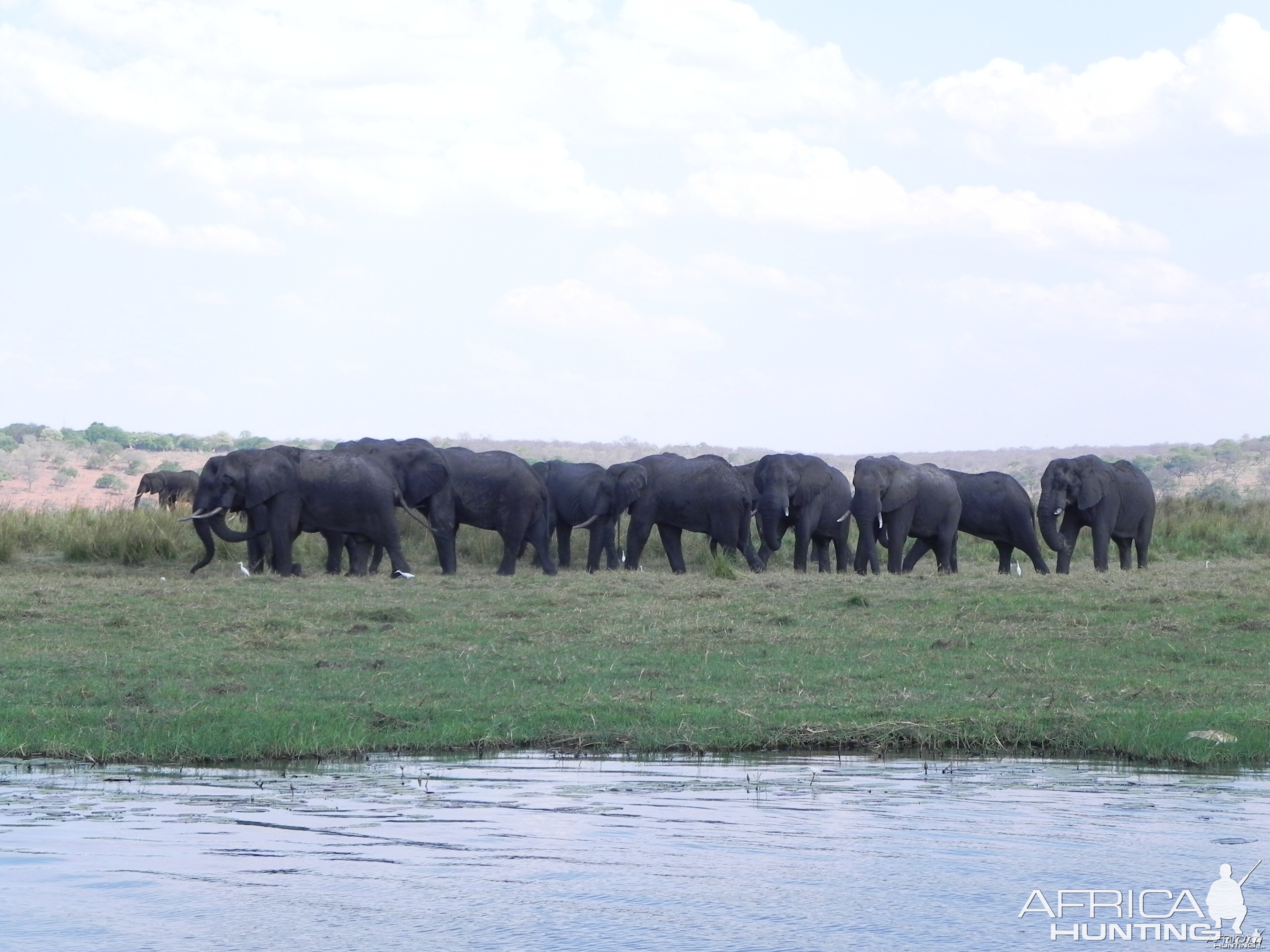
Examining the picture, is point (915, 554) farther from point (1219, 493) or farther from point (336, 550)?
point (1219, 493)

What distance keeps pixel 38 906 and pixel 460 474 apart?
18814mm

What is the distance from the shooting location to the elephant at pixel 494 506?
84.4ft

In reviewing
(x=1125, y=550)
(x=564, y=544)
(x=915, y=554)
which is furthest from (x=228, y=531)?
(x=1125, y=550)

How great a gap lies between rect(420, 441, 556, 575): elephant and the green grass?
2100 millimetres

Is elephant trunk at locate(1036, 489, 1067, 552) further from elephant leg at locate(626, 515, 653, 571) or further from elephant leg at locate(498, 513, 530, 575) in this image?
elephant leg at locate(498, 513, 530, 575)

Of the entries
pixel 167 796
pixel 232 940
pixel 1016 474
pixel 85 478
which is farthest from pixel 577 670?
pixel 1016 474

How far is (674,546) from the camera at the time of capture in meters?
27.4

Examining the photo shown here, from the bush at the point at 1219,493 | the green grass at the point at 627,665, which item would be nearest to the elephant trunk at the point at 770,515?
the green grass at the point at 627,665

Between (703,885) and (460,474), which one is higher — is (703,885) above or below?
below

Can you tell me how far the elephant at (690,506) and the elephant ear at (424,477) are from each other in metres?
3.09

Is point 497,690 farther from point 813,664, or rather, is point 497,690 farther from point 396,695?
point 813,664

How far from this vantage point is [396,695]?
13039mm

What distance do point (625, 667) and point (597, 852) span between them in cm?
609

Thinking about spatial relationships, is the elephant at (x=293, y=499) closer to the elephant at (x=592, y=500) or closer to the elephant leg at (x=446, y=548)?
the elephant leg at (x=446, y=548)
